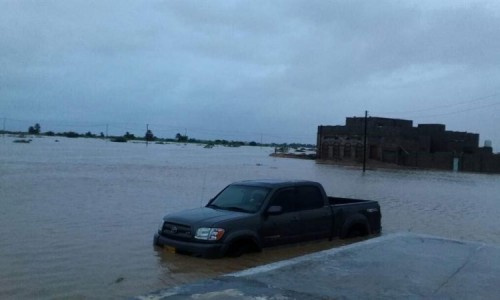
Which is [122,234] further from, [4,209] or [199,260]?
[4,209]

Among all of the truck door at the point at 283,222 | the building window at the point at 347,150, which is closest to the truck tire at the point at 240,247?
the truck door at the point at 283,222

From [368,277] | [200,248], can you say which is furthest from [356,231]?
[368,277]

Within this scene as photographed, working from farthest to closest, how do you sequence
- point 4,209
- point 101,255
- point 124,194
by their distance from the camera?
1. point 124,194
2. point 4,209
3. point 101,255

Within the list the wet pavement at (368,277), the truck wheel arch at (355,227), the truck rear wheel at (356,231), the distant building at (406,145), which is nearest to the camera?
the wet pavement at (368,277)

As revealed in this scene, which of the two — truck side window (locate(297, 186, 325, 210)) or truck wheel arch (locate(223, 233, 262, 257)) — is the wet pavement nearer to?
truck wheel arch (locate(223, 233, 262, 257))

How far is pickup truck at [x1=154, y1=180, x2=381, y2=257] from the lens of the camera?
9.88 m

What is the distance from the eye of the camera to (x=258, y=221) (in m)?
10.3

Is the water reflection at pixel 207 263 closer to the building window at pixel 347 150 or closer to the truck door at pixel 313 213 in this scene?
the truck door at pixel 313 213

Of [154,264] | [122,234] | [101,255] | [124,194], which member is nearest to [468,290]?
[154,264]

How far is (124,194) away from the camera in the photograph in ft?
76.5

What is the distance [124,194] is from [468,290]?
60.6ft

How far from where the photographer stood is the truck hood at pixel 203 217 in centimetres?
997

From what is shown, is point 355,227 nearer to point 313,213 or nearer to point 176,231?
point 313,213

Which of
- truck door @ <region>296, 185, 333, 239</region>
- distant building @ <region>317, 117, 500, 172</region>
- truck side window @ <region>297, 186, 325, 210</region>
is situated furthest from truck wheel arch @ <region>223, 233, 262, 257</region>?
distant building @ <region>317, 117, 500, 172</region>
